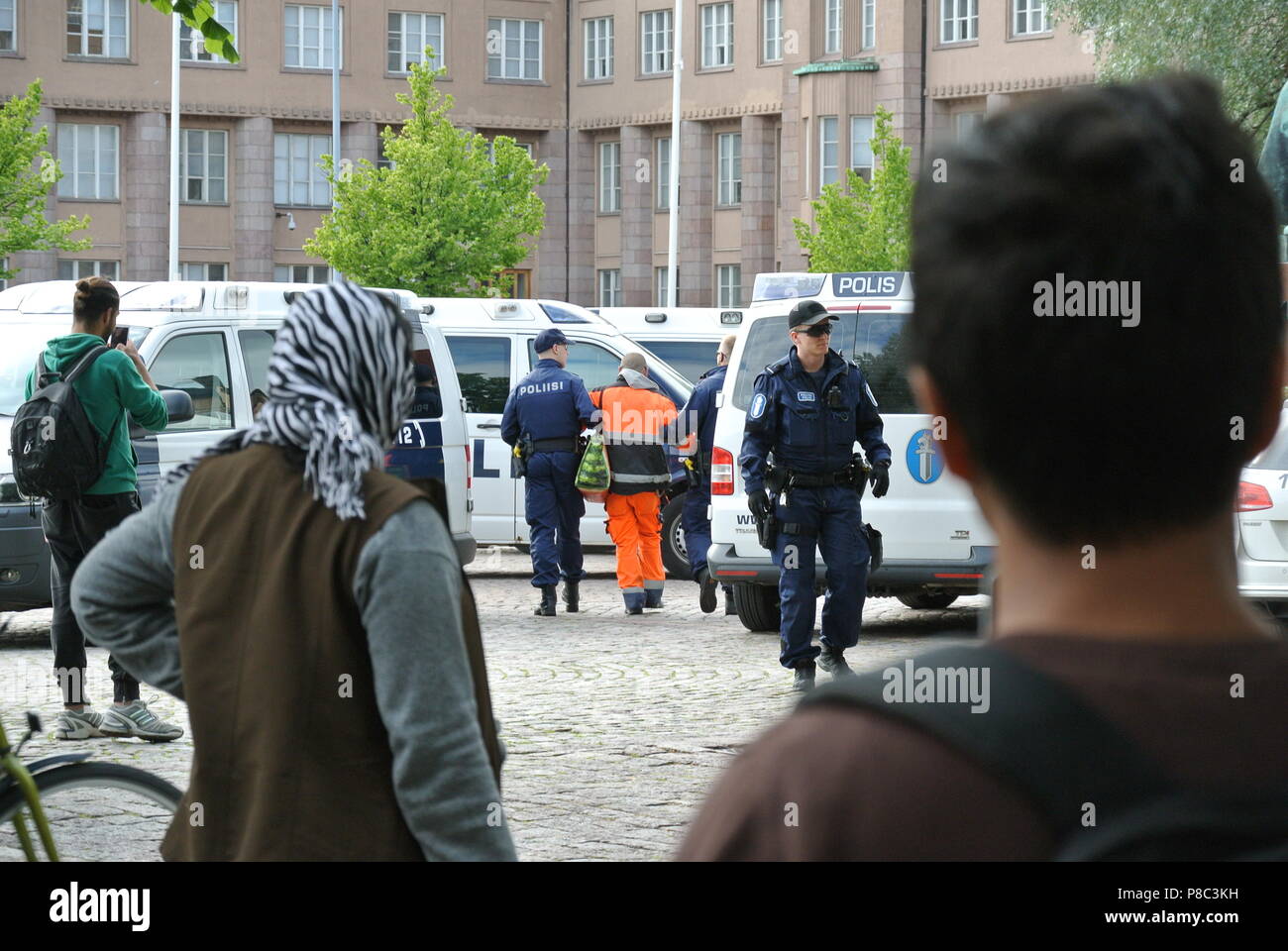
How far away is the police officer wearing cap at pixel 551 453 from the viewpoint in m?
14.5

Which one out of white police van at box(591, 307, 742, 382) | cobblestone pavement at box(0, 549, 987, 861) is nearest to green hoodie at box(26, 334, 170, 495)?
cobblestone pavement at box(0, 549, 987, 861)

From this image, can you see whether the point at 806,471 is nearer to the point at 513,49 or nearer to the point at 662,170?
the point at 662,170

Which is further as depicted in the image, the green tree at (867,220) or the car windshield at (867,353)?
the green tree at (867,220)

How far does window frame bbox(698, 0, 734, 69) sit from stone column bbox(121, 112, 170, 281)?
51.8 ft

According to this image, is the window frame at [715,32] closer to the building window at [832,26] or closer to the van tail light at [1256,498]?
the building window at [832,26]

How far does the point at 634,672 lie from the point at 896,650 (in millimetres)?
1883

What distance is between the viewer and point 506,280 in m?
47.7

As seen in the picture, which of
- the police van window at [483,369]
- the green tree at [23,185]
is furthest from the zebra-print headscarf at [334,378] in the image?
the green tree at [23,185]

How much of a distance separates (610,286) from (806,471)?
2027 inches

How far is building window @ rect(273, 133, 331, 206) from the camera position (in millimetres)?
58031

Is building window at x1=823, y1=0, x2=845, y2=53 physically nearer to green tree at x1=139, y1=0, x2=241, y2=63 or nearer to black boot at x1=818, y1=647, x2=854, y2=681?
black boot at x1=818, y1=647, x2=854, y2=681

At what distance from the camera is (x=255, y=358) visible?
516 inches

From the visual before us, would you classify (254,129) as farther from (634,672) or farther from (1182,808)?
(1182,808)

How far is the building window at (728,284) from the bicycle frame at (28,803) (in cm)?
5311
